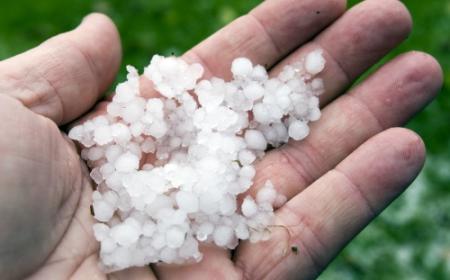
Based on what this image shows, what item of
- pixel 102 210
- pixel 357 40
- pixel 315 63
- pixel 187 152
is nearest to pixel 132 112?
pixel 187 152

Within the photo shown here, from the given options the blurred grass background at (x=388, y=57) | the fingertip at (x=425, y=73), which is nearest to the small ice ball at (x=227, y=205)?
the fingertip at (x=425, y=73)

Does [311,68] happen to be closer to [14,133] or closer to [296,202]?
[296,202]

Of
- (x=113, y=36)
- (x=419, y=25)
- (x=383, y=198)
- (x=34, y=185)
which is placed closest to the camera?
(x=34, y=185)

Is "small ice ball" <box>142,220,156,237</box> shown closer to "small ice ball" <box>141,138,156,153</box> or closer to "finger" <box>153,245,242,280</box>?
"finger" <box>153,245,242,280</box>

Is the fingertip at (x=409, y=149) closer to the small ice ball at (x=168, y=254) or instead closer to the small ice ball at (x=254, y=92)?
the small ice ball at (x=254, y=92)

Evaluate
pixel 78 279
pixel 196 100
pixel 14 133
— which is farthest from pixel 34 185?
pixel 196 100

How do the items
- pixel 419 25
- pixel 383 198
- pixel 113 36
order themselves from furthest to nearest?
pixel 419 25 → pixel 113 36 → pixel 383 198

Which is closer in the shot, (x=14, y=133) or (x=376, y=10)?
(x=14, y=133)
